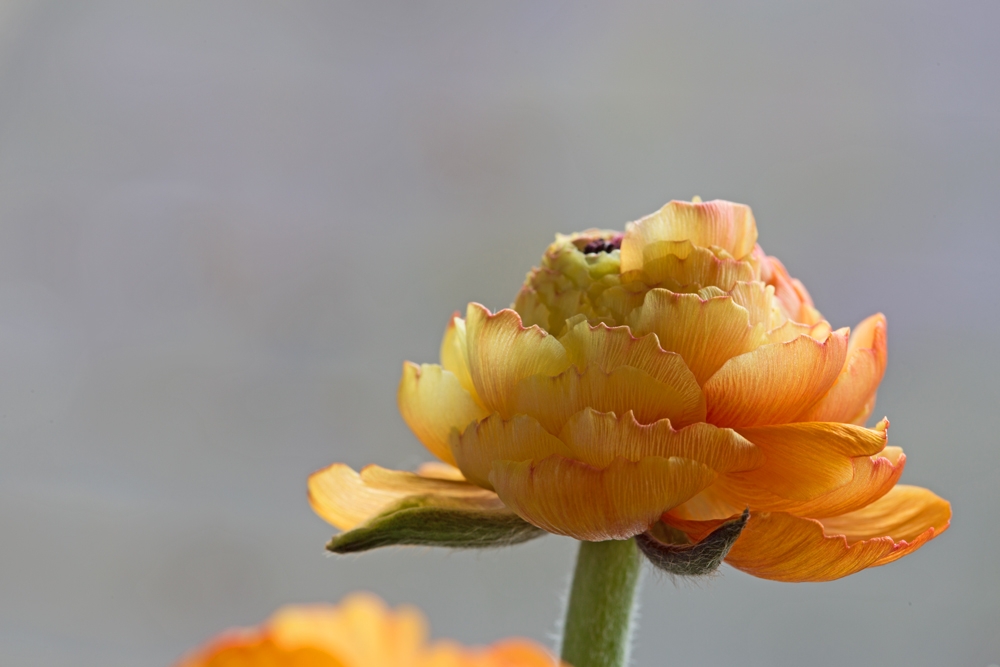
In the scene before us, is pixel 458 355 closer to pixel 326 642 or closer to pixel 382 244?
pixel 326 642

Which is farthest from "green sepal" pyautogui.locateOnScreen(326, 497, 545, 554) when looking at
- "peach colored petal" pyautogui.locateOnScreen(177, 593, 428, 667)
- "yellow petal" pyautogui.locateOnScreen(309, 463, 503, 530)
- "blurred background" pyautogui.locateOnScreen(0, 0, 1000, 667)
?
"blurred background" pyautogui.locateOnScreen(0, 0, 1000, 667)

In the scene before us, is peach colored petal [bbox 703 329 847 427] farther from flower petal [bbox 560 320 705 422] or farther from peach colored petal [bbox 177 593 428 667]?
peach colored petal [bbox 177 593 428 667]

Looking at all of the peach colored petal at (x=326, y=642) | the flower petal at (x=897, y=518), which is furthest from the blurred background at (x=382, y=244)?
the peach colored petal at (x=326, y=642)

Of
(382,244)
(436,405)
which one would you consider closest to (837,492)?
(436,405)

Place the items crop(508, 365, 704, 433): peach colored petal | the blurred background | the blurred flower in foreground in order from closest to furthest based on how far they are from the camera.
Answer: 1. the blurred flower in foreground
2. crop(508, 365, 704, 433): peach colored petal
3. the blurred background

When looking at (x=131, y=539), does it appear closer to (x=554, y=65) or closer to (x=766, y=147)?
(x=554, y=65)

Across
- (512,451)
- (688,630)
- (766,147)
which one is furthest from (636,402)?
(688,630)
